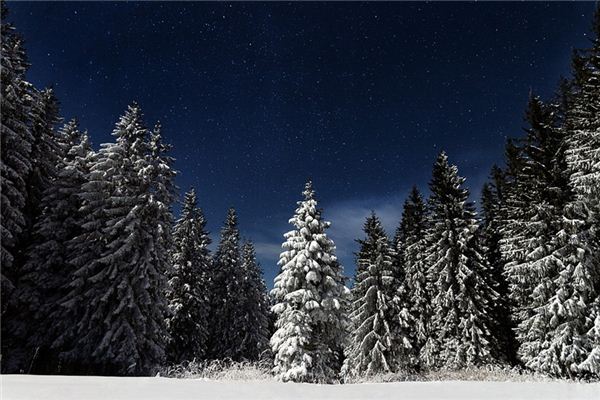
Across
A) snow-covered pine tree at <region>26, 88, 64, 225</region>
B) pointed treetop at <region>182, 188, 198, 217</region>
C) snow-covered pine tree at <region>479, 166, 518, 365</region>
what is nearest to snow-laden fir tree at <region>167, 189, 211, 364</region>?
pointed treetop at <region>182, 188, 198, 217</region>

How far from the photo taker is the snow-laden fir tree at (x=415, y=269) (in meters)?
31.0

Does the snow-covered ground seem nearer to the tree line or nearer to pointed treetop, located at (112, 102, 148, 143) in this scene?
the tree line

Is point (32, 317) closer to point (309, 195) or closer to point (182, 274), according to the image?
point (182, 274)

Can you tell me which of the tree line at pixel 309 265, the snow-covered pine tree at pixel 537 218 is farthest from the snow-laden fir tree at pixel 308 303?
the snow-covered pine tree at pixel 537 218

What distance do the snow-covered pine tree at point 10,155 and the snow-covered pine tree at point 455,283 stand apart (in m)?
24.8

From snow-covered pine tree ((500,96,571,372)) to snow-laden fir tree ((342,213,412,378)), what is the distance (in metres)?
9.18

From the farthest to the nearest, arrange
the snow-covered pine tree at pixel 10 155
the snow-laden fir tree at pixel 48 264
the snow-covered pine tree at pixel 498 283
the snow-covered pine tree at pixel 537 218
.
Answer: the snow-covered pine tree at pixel 498 283, the snow-laden fir tree at pixel 48 264, the snow-covered pine tree at pixel 537 218, the snow-covered pine tree at pixel 10 155

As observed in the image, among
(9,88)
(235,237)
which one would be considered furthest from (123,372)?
(235,237)

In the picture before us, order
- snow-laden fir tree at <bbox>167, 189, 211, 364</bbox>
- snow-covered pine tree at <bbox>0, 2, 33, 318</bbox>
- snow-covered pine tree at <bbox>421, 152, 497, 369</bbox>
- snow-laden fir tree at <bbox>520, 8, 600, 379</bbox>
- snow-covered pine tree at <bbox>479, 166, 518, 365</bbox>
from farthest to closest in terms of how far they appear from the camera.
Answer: snow-laden fir tree at <bbox>167, 189, 211, 364</bbox>
snow-covered pine tree at <bbox>479, 166, 518, 365</bbox>
snow-covered pine tree at <bbox>421, 152, 497, 369</bbox>
snow-covered pine tree at <bbox>0, 2, 33, 318</bbox>
snow-laden fir tree at <bbox>520, 8, 600, 379</bbox>

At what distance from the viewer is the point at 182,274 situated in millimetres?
34594

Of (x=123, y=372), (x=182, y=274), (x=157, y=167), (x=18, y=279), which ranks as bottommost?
(x=123, y=372)

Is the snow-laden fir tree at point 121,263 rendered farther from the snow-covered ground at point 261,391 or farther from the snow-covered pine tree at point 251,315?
the snow-covered pine tree at point 251,315

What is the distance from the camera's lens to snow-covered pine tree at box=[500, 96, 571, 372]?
19781 mm

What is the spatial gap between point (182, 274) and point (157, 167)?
13290mm
